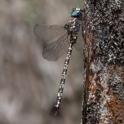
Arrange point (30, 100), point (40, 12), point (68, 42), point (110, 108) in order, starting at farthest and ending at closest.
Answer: point (40, 12), point (30, 100), point (68, 42), point (110, 108)

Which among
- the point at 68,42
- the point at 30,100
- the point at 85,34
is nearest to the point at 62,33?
the point at 68,42

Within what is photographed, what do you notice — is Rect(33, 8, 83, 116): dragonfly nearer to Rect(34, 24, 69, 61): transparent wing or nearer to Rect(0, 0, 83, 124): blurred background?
Rect(34, 24, 69, 61): transparent wing

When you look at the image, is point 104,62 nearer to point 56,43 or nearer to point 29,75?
point 56,43

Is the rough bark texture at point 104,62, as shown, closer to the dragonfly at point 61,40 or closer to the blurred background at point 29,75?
the dragonfly at point 61,40

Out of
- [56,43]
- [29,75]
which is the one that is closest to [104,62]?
[56,43]

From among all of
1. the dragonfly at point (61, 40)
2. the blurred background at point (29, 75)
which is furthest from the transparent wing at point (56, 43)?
the blurred background at point (29, 75)

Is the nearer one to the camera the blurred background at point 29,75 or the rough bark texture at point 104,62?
the rough bark texture at point 104,62

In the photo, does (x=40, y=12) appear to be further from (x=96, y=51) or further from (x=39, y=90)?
(x=96, y=51)
